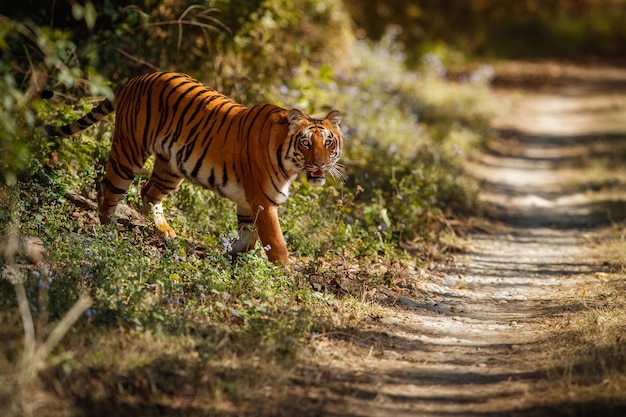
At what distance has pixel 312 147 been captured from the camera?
614cm

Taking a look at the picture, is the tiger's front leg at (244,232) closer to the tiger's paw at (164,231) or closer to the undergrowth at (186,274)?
the undergrowth at (186,274)

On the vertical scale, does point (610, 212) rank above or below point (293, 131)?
below

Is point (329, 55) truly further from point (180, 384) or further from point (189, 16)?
point (180, 384)

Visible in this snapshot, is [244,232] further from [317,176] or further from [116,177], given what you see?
[116,177]

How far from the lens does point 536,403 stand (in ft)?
15.0

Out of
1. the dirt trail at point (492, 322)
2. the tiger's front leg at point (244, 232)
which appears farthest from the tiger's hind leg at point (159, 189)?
the dirt trail at point (492, 322)

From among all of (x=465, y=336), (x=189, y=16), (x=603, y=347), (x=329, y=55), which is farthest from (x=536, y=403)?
(x=329, y=55)

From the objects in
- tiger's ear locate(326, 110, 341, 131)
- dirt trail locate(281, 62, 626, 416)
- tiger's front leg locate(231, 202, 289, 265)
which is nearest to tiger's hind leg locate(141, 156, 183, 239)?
tiger's front leg locate(231, 202, 289, 265)

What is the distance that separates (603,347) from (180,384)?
8.58 ft

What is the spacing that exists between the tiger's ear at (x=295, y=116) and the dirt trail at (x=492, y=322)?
1550mm

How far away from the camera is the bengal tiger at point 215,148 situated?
6258 millimetres

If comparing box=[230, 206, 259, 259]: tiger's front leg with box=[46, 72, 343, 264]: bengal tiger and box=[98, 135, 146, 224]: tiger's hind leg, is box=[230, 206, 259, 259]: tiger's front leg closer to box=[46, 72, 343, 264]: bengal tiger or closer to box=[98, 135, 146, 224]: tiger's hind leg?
box=[46, 72, 343, 264]: bengal tiger

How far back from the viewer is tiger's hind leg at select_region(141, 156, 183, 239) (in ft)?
22.6

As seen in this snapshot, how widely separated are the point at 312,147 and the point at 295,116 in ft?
0.87
